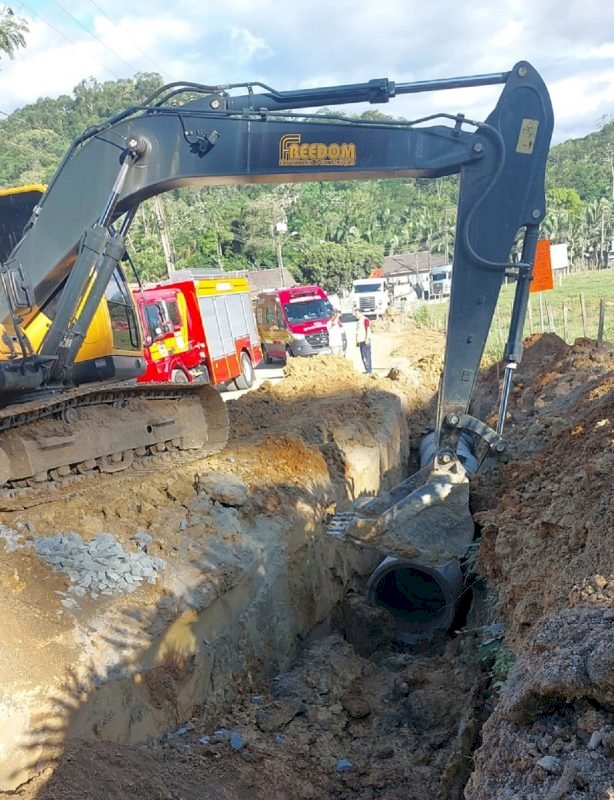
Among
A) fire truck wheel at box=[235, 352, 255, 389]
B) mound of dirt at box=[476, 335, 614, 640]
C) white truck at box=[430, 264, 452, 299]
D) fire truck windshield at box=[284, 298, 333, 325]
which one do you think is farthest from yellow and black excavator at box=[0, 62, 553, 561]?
white truck at box=[430, 264, 452, 299]

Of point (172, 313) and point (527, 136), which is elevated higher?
point (527, 136)

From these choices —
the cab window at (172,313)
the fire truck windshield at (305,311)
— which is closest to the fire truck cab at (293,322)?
the fire truck windshield at (305,311)

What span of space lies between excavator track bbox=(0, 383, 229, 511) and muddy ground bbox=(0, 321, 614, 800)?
16.0 inches

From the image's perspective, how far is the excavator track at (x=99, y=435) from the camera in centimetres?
660

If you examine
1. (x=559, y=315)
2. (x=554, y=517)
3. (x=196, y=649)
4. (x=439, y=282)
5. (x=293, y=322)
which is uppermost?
(x=554, y=517)

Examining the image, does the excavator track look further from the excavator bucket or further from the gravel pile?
the excavator bucket

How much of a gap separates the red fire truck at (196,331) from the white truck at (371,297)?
21.8 m

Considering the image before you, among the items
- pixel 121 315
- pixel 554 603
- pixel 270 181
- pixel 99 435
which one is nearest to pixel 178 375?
pixel 121 315

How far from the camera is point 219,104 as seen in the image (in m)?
6.80

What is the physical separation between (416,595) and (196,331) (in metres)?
9.44

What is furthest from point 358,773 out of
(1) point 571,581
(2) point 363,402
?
(2) point 363,402

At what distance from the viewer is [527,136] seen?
6527 mm

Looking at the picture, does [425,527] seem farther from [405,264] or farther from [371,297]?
[405,264]

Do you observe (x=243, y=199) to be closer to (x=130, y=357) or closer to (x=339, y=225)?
(x=339, y=225)
